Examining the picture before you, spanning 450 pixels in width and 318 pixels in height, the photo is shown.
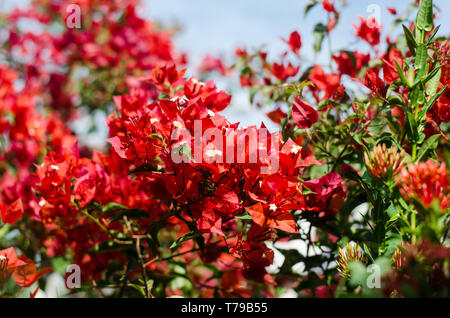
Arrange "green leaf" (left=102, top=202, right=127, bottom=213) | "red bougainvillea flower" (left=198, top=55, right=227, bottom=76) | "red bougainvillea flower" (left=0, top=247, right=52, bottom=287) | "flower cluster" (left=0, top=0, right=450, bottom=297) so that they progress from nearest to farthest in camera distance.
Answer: "flower cluster" (left=0, top=0, right=450, bottom=297)
"red bougainvillea flower" (left=0, top=247, right=52, bottom=287)
"green leaf" (left=102, top=202, right=127, bottom=213)
"red bougainvillea flower" (left=198, top=55, right=227, bottom=76)

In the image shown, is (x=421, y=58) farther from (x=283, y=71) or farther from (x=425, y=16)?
(x=283, y=71)

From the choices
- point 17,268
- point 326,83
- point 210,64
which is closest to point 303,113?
point 326,83

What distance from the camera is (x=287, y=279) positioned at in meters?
1.01

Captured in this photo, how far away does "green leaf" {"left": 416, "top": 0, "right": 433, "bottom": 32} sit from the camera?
0.70 m

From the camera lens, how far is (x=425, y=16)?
702 millimetres

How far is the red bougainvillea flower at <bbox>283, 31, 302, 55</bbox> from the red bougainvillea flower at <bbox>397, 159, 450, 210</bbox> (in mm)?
716

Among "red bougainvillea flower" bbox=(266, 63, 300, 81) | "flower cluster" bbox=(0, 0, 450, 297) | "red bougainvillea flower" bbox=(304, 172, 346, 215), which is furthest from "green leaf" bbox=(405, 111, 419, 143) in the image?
"red bougainvillea flower" bbox=(266, 63, 300, 81)

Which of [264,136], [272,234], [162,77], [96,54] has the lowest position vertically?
[272,234]

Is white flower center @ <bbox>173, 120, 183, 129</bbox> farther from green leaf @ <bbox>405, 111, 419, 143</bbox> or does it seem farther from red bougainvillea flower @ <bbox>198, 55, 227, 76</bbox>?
red bougainvillea flower @ <bbox>198, 55, 227, 76</bbox>

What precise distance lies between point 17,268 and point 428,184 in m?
0.77

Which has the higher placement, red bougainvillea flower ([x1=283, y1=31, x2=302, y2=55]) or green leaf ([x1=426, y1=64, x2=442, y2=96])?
red bougainvillea flower ([x1=283, y1=31, x2=302, y2=55])
